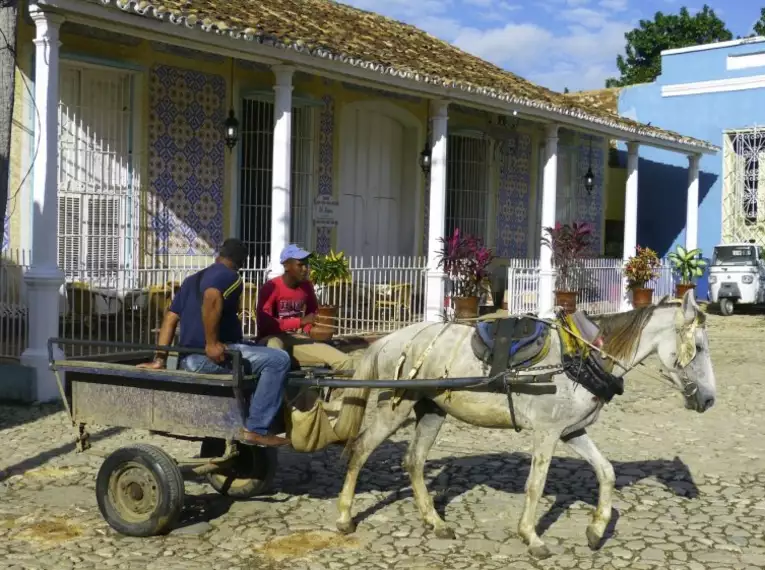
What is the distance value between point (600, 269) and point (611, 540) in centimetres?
1223

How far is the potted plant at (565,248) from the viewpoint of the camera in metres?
15.8

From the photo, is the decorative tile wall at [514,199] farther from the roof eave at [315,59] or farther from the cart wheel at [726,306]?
the cart wheel at [726,306]

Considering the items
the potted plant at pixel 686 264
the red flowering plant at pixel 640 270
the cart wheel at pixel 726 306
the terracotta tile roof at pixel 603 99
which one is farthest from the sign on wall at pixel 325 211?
the terracotta tile roof at pixel 603 99

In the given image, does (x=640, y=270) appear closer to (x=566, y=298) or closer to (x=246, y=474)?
(x=566, y=298)

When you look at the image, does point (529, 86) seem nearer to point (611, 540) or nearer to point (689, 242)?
point (689, 242)

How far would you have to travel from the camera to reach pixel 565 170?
19328 mm

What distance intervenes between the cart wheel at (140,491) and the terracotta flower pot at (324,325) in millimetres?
3517

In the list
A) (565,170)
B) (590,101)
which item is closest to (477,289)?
(565,170)

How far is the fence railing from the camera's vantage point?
31.0 ft

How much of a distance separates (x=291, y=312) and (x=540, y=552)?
2472 millimetres

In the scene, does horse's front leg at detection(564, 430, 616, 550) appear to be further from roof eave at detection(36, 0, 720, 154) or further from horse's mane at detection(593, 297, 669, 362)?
roof eave at detection(36, 0, 720, 154)

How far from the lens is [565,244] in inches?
625

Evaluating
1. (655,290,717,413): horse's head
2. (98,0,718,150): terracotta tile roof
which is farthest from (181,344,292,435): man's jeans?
(98,0,718,150): terracotta tile roof

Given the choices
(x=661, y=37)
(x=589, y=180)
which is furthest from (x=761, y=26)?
(x=589, y=180)
